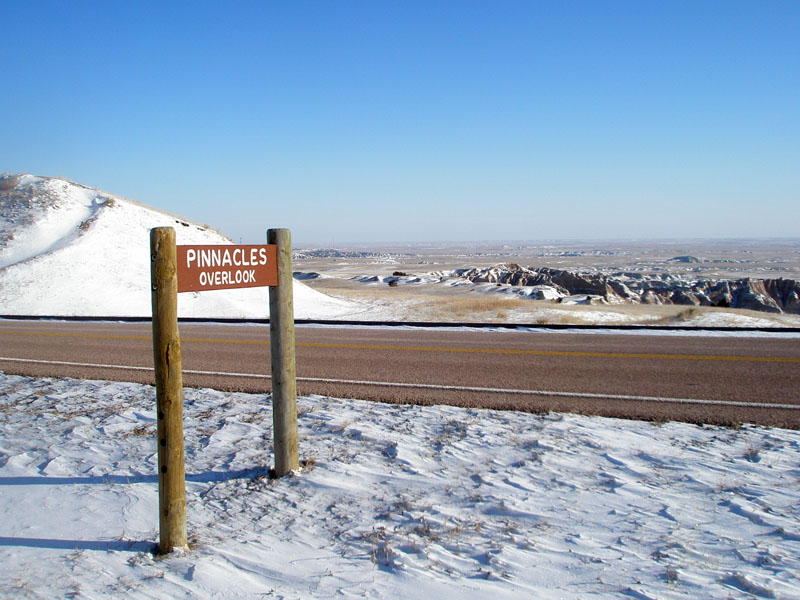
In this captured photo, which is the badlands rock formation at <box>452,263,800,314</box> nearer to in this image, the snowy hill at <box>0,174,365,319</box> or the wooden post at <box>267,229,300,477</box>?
the snowy hill at <box>0,174,365,319</box>

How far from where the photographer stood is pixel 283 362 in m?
5.02

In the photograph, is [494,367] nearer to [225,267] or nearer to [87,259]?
[225,267]

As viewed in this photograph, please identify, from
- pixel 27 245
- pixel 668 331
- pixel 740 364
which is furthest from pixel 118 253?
pixel 740 364

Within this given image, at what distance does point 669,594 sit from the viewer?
3.26m

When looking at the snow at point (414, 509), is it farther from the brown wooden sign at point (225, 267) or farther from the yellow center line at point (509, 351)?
the yellow center line at point (509, 351)

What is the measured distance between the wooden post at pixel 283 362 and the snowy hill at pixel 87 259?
1599 cm

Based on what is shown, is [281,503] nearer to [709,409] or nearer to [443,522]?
[443,522]

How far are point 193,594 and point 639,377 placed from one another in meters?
6.98

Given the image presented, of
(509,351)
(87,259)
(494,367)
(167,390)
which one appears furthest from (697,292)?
(167,390)

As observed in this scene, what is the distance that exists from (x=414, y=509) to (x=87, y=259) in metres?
25.8

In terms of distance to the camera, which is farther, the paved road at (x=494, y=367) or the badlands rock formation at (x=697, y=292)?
the badlands rock formation at (x=697, y=292)

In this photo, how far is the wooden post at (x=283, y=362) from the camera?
16.2ft

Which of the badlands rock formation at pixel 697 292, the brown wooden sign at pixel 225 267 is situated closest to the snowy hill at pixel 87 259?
the brown wooden sign at pixel 225 267

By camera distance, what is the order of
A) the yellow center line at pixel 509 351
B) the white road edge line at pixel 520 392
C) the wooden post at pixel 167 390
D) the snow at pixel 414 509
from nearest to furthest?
the snow at pixel 414 509 → the wooden post at pixel 167 390 → the white road edge line at pixel 520 392 → the yellow center line at pixel 509 351
